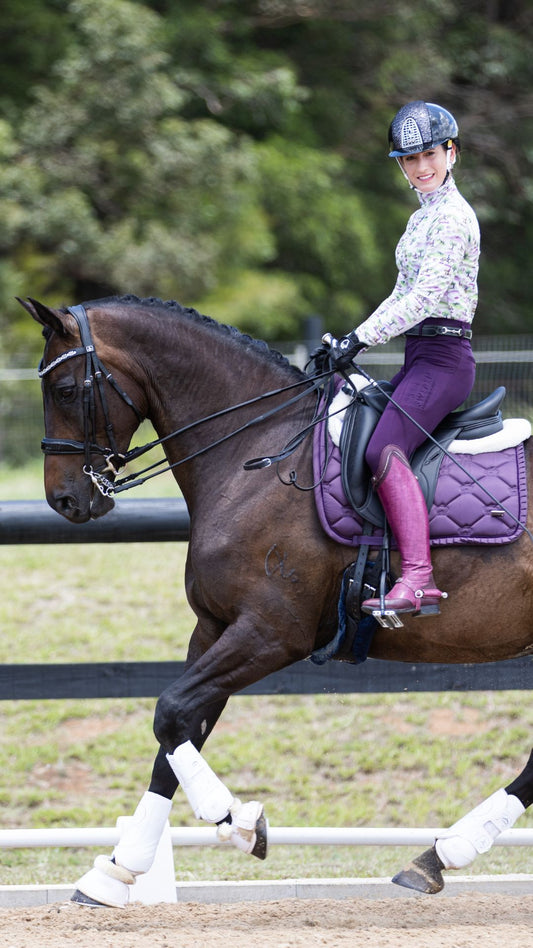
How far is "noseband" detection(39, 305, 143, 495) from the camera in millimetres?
4078

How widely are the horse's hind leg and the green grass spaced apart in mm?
735

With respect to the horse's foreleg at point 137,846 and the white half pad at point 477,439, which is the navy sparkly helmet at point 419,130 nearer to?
the white half pad at point 477,439

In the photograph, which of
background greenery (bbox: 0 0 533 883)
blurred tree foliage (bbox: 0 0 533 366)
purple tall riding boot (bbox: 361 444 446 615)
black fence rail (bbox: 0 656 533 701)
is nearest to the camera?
purple tall riding boot (bbox: 361 444 446 615)

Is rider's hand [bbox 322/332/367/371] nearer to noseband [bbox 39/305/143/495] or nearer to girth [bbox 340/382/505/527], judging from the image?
girth [bbox 340/382/505/527]

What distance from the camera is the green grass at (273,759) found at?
17.5 feet

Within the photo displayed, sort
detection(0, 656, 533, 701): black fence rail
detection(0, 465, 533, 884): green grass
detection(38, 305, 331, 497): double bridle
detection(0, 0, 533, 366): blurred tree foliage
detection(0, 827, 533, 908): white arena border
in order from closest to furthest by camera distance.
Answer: detection(38, 305, 331, 497): double bridle, detection(0, 827, 533, 908): white arena border, detection(0, 656, 533, 701): black fence rail, detection(0, 465, 533, 884): green grass, detection(0, 0, 533, 366): blurred tree foliage

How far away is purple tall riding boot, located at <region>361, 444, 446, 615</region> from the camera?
386 cm

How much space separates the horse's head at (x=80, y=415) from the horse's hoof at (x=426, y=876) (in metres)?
1.84

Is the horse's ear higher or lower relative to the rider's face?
lower

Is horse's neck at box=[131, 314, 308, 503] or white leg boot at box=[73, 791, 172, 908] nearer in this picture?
white leg boot at box=[73, 791, 172, 908]

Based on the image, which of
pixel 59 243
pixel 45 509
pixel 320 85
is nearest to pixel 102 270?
pixel 59 243

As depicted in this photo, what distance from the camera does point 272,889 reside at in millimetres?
4516

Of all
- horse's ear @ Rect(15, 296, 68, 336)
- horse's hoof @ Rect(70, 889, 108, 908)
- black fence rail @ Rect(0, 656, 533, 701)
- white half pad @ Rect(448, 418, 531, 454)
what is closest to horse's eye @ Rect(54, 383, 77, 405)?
horse's ear @ Rect(15, 296, 68, 336)

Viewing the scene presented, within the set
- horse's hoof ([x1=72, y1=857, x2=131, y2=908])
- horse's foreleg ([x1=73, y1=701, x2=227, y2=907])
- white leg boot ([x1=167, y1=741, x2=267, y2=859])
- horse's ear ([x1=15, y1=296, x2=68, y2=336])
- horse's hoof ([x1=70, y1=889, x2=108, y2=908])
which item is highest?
horse's ear ([x1=15, y1=296, x2=68, y2=336])
